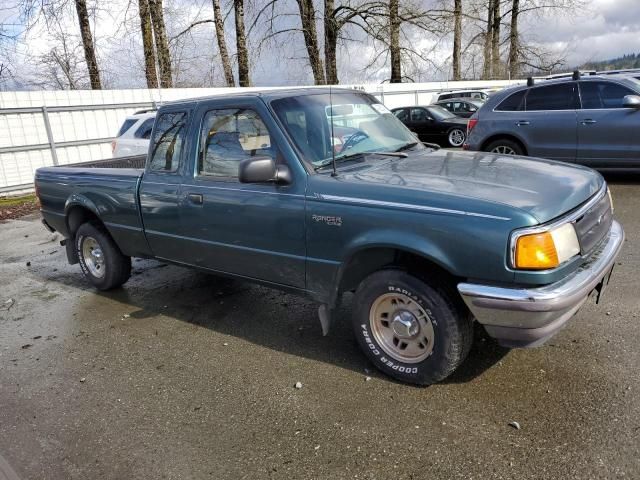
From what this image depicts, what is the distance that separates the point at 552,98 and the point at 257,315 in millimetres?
6935

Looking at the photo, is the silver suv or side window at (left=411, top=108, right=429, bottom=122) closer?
the silver suv

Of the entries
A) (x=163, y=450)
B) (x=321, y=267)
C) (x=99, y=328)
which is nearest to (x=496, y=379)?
(x=321, y=267)

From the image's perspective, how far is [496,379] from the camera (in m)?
3.35

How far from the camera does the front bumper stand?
2754 mm

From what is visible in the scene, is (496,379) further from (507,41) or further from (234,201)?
(507,41)

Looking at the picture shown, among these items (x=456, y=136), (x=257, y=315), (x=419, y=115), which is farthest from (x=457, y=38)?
(x=257, y=315)

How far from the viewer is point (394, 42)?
26.1m

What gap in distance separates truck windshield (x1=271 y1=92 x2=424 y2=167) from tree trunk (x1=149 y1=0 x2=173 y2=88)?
1844cm

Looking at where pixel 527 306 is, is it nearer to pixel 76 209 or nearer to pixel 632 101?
pixel 76 209

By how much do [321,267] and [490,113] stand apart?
7067 mm

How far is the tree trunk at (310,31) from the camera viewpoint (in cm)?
2506

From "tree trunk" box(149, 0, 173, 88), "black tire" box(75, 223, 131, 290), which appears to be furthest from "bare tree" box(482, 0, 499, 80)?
"black tire" box(75, 223, 131, 290)

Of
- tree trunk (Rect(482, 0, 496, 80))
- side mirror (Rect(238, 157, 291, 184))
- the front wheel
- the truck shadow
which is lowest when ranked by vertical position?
the truck shadow

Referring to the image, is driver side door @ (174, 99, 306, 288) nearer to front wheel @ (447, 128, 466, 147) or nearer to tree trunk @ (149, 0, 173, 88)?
front wheel @ (447, 128, 466, 147)
